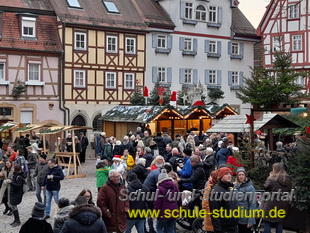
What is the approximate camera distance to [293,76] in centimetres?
2195

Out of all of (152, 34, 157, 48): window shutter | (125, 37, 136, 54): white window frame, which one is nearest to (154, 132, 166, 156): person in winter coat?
(125, 37, 136, 54): white window frame

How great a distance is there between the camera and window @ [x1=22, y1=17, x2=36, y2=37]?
36156 mm

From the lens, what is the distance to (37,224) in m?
8.95

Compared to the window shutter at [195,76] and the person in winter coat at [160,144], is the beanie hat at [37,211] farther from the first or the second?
the window shutter at [195,76]

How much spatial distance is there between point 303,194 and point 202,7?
3428 cm

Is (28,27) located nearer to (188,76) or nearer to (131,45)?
(131,45)

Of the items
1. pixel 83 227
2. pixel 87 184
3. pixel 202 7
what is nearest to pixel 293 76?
pixel 87 184

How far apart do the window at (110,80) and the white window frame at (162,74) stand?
3401 mm

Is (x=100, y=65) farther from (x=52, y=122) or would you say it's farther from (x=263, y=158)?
(x=263, y=158)

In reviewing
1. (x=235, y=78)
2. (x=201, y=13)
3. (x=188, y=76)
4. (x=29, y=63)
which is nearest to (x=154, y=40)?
(x=188, y=76)

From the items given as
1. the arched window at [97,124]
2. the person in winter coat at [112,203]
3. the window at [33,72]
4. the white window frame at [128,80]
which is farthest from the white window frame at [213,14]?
the person in winter coat at [112,203]

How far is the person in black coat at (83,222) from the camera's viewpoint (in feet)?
25.9

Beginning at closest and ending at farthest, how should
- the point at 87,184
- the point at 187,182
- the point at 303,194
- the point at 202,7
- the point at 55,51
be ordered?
1. the point at 303,194
2. the point at 187,182
3. the point at 87,184
4. the point at 55,51
5. the point at 202,7

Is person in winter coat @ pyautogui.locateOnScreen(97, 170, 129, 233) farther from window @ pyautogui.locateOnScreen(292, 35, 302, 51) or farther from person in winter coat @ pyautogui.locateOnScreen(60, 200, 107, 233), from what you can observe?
window @ pyautogui.locateOnScreen(292, 35, 302, 51)
